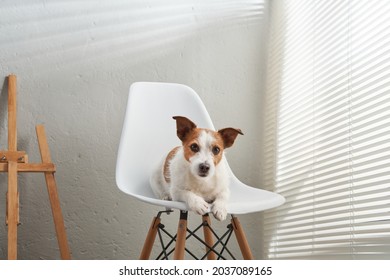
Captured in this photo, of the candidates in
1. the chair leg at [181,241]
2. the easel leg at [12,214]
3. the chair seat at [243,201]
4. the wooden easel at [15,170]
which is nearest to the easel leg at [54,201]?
the wooden easel at [15,170]

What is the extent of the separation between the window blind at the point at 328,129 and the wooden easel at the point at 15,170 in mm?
1023

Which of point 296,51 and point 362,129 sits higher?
point 296,51

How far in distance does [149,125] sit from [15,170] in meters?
0.61

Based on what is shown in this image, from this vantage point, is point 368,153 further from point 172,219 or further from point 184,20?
point 184,20

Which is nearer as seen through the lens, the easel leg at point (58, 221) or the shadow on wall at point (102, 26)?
the easel leg at point (58, 221)

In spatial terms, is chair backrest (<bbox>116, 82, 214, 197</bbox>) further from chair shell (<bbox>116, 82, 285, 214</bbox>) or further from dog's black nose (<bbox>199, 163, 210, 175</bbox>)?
dog's black nose (<bbox>199, 163, 210, 175</bbox>)

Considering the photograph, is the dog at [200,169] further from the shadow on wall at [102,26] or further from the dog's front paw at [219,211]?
the shadow on wall at [102,26]

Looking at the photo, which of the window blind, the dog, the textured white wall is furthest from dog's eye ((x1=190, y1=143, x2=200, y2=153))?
the textured white wall

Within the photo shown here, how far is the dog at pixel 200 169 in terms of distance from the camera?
5.05ft

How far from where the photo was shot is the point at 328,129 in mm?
2049

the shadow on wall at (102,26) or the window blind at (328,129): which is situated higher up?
the shadow on wall at (102,26)
